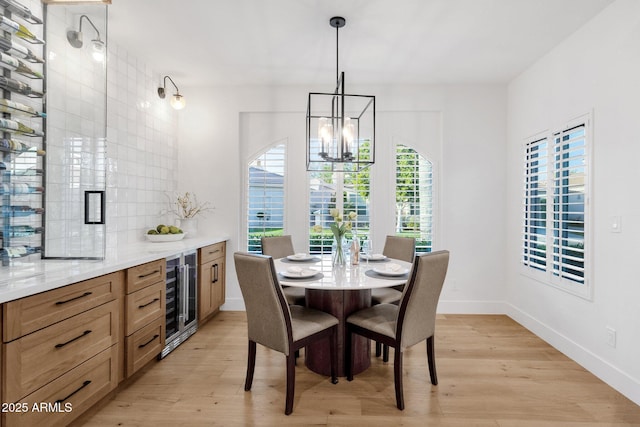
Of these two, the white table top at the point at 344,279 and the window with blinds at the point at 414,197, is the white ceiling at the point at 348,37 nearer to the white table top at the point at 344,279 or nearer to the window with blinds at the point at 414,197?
the window with blinds at the point at 414,197

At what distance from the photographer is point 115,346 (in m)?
1.99

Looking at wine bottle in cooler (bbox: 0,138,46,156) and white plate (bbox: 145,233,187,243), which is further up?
wine bottle in cooler (bbox: 0,138,46,156)

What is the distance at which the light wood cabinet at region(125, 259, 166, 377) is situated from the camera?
2121 millimetres

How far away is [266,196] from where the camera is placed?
3916mm

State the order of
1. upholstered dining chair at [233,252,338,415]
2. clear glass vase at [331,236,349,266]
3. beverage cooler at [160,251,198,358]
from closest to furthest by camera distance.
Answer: upholstered dining chair at [233,252,338,415], clear glass vase at [331,236,349,266], beverage cooler at [160,251,198,358]

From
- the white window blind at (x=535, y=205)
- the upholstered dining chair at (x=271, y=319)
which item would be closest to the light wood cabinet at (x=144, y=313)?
the upholstered dining chair at (x=271, y=319)

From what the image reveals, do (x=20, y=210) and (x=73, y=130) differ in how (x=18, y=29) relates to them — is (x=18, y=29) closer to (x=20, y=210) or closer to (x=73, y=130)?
(x=73, y=130)

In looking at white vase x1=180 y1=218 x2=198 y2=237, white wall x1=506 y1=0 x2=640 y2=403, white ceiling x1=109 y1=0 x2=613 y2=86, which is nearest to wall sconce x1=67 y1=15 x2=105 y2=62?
white ceiling x1=109 y1=0 x2=613 y2=86

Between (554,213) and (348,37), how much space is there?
237cm

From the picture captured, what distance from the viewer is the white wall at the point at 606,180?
6.95ft

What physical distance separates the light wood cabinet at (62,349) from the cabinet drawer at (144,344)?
129 millimetres

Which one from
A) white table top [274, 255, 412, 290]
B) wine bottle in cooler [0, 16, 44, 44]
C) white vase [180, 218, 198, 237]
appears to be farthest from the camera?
white vase [180, 218, 198, 237]

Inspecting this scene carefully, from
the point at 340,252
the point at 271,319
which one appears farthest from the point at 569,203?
the point at 271,319

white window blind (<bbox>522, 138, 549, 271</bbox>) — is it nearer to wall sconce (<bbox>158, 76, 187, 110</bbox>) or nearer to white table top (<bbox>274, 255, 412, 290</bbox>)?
white table top (<bbox>274, 255, 412, 290</bbox>)
